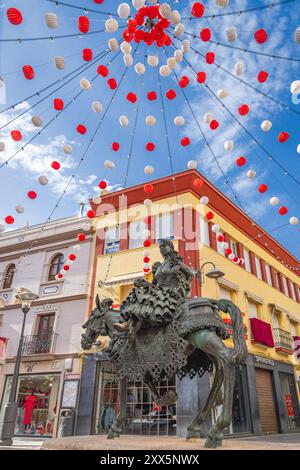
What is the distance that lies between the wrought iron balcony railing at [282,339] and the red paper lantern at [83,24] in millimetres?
17956

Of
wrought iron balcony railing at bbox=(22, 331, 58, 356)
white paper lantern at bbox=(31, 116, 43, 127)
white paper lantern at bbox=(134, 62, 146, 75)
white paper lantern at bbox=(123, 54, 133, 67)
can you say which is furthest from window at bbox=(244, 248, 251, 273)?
white paper lantern at bbox=(31, 116, 43, 127)

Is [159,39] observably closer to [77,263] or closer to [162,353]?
[162,353]

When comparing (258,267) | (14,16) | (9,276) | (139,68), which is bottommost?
(14,16)

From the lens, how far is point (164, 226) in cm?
1647

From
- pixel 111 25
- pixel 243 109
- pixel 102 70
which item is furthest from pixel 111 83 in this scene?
pixel 243 109

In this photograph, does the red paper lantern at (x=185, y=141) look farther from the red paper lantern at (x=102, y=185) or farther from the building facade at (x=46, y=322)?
the building facade at (x=46, y=322)

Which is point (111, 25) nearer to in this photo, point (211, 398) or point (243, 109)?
point (243, 109)

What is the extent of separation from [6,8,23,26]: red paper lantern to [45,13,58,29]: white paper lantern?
45 centimetres

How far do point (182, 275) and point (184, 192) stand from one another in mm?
12077

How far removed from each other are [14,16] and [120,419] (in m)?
5.77

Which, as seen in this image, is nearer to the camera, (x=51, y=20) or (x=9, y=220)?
(x=51, y=20)

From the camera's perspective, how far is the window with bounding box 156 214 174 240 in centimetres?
1614

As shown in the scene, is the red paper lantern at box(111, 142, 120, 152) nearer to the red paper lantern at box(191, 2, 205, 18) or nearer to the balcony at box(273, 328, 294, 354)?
the red paper lantern at box(191, 2, 205, 18)
